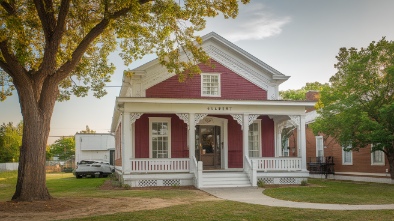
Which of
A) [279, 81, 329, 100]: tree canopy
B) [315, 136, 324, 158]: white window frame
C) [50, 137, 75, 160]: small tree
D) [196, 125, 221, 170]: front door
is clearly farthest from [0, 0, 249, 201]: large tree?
[50, 137, 75, 160]: small tree

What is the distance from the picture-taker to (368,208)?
505 inches

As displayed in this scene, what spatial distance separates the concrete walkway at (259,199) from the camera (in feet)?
42.8

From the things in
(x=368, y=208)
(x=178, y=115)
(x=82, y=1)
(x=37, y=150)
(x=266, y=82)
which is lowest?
(x=368, y=208)

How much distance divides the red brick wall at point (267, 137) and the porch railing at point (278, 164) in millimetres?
2181

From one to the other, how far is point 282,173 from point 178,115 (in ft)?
18.7

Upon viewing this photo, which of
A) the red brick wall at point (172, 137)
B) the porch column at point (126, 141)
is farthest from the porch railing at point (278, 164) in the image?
the porch column at point (126, 141)

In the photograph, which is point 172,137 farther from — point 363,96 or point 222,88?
point 363,96

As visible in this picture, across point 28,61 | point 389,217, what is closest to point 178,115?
point 28,61

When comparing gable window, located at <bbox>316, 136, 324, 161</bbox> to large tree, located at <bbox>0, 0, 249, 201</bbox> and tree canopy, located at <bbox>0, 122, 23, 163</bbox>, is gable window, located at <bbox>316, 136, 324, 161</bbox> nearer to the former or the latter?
large tree, located at <bbox>0, 0, 249, 201</bbox>

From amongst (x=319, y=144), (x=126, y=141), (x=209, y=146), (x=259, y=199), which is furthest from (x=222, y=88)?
(x=319, y=144)

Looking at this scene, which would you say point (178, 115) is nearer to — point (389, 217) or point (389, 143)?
point (389, 143)

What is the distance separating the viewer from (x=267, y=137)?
24.1 metres

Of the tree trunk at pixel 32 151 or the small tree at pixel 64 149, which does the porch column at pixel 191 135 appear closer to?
the tree trunk at pixel 32 151

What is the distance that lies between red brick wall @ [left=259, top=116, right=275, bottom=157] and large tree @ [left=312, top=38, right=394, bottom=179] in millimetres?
2779
